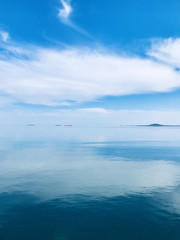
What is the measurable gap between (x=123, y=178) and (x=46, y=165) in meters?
26.3

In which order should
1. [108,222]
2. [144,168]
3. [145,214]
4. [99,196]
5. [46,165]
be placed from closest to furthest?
[108,222], [145,214], [99,196], [144,168], [46,165]

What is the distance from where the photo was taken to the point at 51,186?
133 feet

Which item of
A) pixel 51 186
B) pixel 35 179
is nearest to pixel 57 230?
pixel 51 186

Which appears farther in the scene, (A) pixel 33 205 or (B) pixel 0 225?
(A) pixel 33 205

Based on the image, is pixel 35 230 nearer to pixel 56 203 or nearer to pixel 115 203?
pixel 56 203

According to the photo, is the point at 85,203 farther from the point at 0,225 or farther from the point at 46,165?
the point at 46,165

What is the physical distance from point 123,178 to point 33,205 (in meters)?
23.4

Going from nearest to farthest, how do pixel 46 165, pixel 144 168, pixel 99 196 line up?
pixel 99 196, pixel 144 168, pixel 46 165

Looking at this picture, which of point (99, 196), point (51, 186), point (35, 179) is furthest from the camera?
point (35, 179)

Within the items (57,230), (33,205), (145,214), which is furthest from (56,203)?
(145,214)

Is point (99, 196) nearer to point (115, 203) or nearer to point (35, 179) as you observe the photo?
point (115, 203)

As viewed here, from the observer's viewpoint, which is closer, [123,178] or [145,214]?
[145,214]

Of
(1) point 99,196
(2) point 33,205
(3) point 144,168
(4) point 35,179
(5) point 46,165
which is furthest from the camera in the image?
(5) point 46,165

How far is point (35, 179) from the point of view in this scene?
149ft
